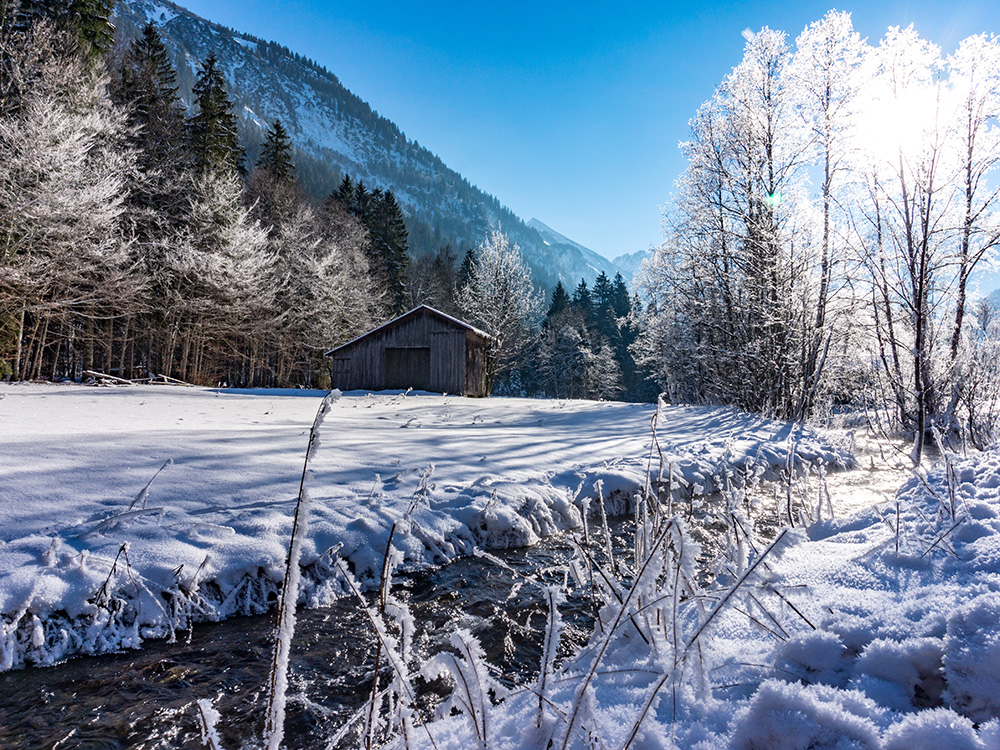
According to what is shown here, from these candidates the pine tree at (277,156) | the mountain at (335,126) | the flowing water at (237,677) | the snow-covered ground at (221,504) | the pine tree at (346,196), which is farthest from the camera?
the mountain at (335,126)

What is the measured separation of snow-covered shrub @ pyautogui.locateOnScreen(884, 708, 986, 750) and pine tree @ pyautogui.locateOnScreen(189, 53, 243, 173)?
81.7 feet

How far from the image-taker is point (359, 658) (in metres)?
2.36

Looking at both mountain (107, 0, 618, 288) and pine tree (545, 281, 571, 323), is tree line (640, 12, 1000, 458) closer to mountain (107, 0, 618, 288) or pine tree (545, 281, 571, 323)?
pine tree (545, 281, 571, 323)

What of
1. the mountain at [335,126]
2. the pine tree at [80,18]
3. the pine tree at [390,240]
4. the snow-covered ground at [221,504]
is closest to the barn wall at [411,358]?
the snow-covered ground at [221,504]

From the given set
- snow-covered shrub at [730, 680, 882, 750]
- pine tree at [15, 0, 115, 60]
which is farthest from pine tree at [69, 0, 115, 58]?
snow-covered shrub at [730, 680, 882, 750]

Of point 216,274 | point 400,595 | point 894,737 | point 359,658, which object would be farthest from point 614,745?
point 216,274

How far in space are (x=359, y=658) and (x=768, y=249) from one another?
12957 mm

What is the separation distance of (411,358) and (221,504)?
1598 cm

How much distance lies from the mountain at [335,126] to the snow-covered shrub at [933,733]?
355 feet

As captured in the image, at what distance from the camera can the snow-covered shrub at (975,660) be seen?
103cm

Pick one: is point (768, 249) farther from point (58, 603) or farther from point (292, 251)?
point (292, 251)

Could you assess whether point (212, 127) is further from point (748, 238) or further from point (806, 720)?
point (806, 720)

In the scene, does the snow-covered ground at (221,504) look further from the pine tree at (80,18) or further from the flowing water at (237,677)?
the pine tree at (80,18)

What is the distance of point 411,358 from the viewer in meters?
19.2
